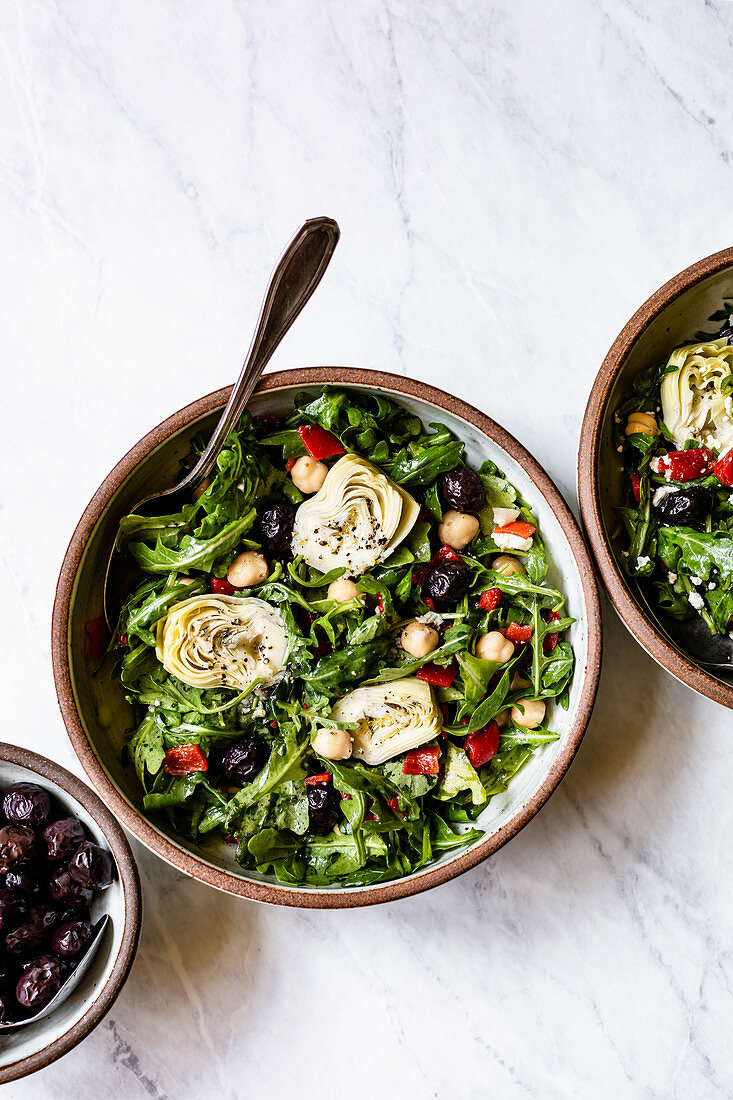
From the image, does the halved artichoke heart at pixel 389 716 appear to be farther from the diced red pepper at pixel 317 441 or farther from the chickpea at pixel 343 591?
the diced red pepper at pixel 317 441

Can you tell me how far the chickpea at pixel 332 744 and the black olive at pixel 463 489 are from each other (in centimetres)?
64

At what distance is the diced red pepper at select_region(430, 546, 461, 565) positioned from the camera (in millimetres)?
2291

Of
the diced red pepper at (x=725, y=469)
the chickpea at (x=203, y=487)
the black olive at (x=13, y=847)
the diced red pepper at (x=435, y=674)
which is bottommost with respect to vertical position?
the black olive at (x=13, y=847)

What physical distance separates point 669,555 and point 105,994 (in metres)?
1.80

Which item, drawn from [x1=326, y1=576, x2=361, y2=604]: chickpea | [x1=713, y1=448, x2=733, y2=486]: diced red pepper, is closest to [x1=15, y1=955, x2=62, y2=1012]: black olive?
[x1=326, y1=576, x2=361, y2=604]: chickpea

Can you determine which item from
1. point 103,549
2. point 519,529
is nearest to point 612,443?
point 519,529

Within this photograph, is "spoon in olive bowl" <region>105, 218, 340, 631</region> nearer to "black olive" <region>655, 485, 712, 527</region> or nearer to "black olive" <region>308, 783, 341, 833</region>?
"black olive" <region>308, 783, 341, 833</region>

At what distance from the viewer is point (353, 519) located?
2.25 m

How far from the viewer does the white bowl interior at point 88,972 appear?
229cm

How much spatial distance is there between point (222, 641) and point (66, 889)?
0.77 metres

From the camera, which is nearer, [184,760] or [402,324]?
[184,760]

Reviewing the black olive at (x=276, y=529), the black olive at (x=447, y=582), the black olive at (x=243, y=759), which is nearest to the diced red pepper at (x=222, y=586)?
the black olive at (x=276, y=529)

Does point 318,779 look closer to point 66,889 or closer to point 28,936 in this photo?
point 66,889

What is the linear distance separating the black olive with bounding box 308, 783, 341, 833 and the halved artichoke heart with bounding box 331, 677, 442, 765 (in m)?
0.11
